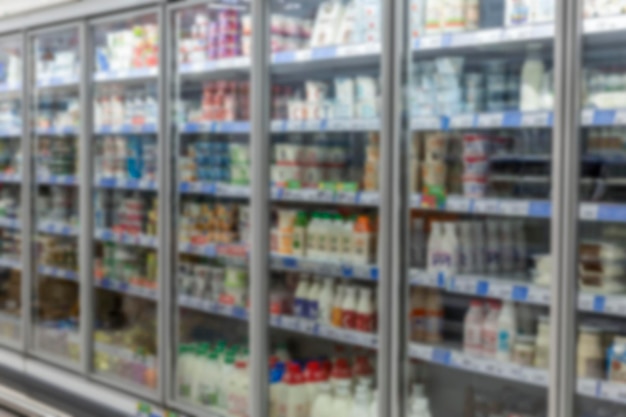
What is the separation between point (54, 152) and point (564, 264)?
11.0 feet

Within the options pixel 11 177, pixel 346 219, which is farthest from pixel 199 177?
pixel 11 177

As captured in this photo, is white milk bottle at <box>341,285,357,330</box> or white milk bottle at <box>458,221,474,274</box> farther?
white milk bottle at <box>341,285,357,330</box>

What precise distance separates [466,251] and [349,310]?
0.58 m

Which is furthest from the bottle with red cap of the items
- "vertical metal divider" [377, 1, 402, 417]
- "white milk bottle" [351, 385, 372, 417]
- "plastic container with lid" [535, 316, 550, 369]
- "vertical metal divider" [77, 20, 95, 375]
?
"plastic container with lid" [535, 316, 550, 369]

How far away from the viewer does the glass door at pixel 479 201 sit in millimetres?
2928

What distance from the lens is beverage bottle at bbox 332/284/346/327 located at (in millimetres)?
3545

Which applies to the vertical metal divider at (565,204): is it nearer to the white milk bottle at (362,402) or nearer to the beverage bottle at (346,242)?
the white milk bottle at (362,402)

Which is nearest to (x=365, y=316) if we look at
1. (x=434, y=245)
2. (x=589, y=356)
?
(x=434, y=245)

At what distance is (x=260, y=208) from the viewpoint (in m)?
3.60

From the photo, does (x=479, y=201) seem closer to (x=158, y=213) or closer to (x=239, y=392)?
(x=239, y=392)

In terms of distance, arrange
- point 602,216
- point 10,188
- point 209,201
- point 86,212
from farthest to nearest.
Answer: point 10,188
point 86,212
point 209,201
point 602,216

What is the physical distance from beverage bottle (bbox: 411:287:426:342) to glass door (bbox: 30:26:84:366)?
2.34 meters

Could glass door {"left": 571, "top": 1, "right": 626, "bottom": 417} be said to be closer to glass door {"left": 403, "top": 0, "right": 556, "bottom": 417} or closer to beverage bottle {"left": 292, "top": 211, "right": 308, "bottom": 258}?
glass door {"left": 403, "top": 0, "right": 556, "bottom": 417}

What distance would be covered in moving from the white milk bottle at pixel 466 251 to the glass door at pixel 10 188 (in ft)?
10.1
